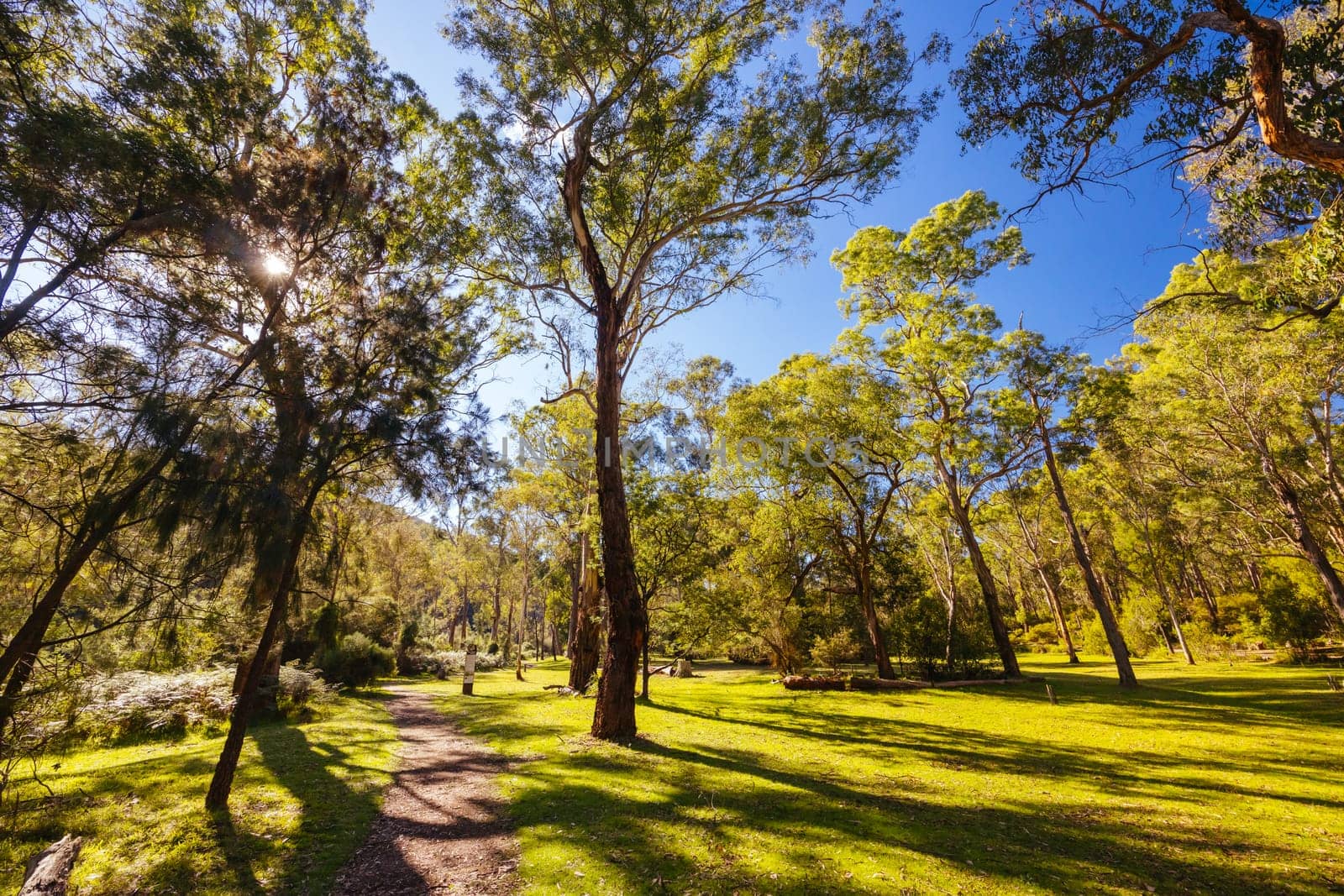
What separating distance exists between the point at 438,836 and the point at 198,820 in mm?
2503

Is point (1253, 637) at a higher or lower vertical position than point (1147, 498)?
lower

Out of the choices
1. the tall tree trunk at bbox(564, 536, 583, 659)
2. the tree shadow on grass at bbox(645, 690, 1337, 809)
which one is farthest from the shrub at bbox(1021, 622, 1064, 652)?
the tall tree trunk at bbox(564, 536, 583, 659)

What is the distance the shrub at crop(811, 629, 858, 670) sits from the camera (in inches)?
779

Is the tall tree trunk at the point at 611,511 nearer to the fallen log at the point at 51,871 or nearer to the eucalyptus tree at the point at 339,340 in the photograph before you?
the eucalyptus tree at the point at 339,340

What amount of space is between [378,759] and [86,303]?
25.0ft

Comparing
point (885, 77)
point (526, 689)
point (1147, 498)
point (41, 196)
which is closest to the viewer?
point (41, 196)

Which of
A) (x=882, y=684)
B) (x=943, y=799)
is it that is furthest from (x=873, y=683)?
(x=943, y=799)

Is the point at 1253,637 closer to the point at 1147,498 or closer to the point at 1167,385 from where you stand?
the point at 1147,498

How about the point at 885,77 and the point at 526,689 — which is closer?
the point at 885,77

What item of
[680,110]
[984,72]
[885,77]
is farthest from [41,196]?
[885,77]

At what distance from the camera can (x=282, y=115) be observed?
6.25 m

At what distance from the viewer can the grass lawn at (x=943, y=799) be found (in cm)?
406

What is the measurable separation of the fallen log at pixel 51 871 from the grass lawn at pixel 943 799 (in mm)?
2988

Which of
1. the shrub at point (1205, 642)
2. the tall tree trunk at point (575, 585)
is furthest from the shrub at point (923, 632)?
the shrub at point (1205, 642)
